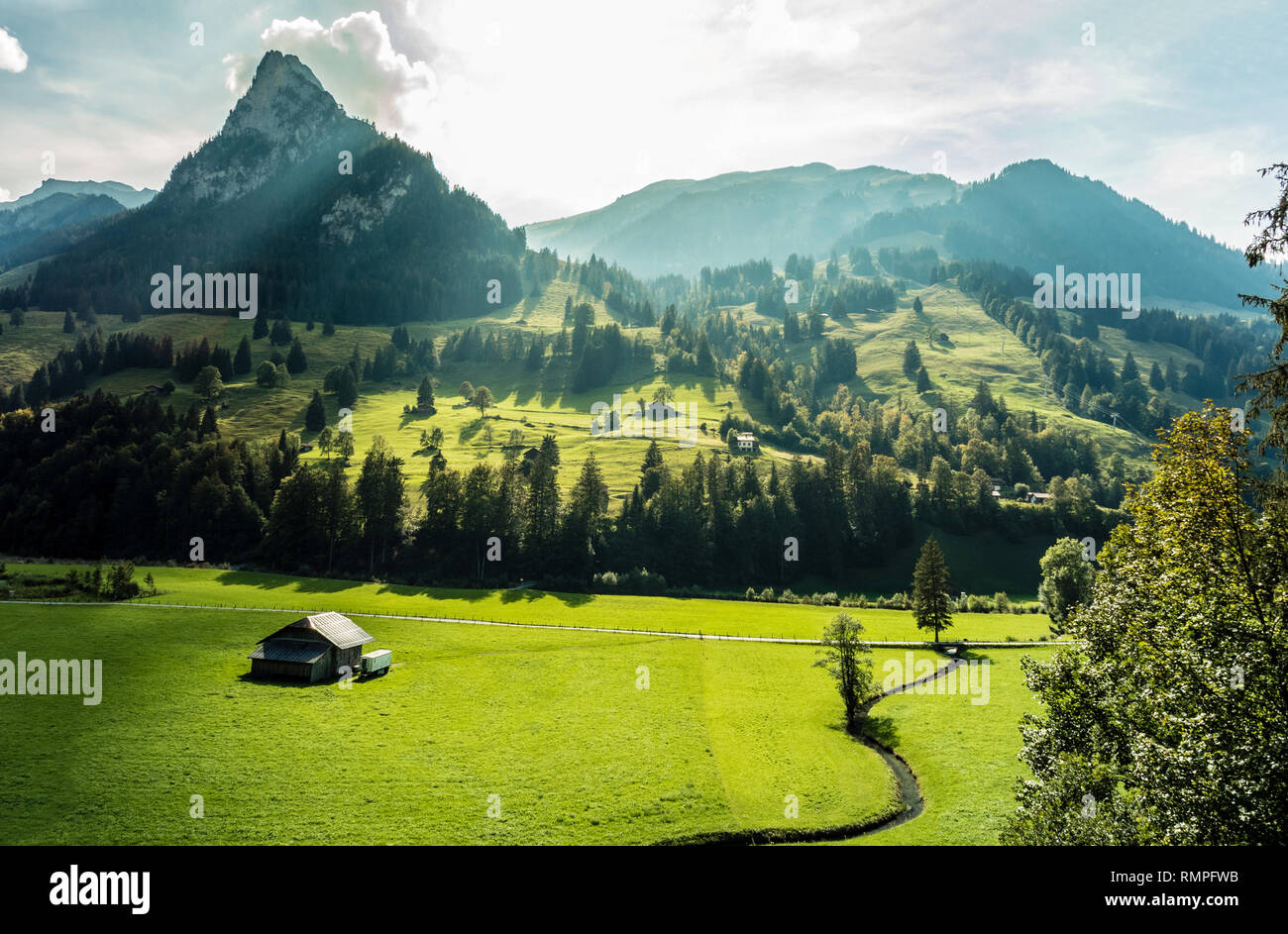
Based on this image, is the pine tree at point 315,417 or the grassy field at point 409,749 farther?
the pine tree at point 315,417

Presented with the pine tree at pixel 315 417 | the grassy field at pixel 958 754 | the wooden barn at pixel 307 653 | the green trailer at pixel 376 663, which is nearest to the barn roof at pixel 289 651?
the wooden barn at pixel 307 653

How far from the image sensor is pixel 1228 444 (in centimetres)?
2053

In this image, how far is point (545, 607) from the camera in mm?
90375

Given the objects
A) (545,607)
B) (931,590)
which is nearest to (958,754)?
(931,590)

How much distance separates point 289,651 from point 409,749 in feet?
59.6

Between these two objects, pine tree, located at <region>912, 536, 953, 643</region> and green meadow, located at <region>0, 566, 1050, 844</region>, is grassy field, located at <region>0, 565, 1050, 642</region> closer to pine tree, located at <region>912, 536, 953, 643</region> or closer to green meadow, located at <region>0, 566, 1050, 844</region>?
pine tree, located at <region>912, 536, 953, 643</region>

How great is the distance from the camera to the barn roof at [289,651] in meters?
54.2

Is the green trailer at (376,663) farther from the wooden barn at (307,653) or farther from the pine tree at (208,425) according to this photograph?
the pine tree at (208,425)

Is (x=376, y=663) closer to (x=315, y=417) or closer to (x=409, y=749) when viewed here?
(x=409, y=749)

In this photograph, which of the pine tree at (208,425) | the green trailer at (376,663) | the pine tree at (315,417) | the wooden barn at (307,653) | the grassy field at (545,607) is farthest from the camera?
the pine tree at (315,417)

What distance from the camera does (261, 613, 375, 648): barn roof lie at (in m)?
55.8

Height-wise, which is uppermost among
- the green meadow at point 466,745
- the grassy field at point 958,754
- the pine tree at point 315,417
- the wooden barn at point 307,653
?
the pine tree at point 315,417

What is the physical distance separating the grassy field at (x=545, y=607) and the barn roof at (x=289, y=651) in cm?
2110
